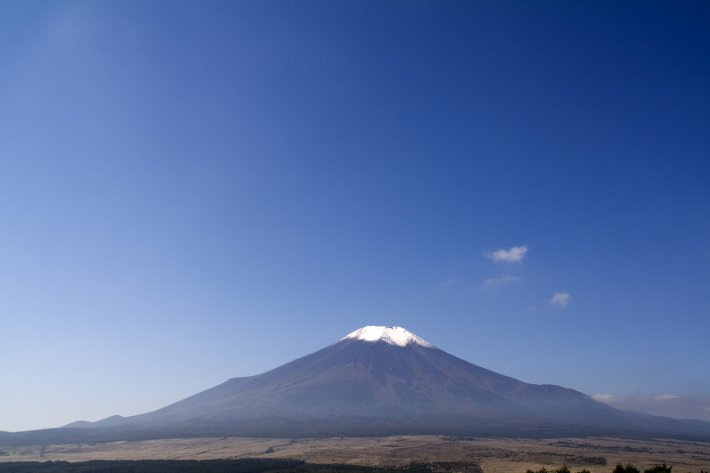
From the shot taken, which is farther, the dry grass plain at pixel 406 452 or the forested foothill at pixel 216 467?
the dry grass plain at pixel 406 452

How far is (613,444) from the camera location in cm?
14462

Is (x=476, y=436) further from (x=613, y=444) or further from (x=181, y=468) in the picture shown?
(x=181, y=468)

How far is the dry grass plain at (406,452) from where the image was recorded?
101 m

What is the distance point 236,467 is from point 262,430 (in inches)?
3618

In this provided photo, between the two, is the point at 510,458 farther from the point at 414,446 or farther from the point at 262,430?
the point at 262,430

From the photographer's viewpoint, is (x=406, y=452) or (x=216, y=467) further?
(x=406, y=452)

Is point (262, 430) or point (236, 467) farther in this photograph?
point (262, 430)

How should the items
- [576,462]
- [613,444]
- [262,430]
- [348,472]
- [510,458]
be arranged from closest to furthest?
1. [348,472]
2. [576,462]
3. [510,458]
4. [613,444]
5. [262,430]

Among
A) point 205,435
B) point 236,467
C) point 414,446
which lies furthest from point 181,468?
point 205,435

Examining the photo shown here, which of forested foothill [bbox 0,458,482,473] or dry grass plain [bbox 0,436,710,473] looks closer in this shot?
forested foothill [bbox 0,458,482,473]

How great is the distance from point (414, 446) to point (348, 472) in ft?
158

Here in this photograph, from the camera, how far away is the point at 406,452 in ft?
377

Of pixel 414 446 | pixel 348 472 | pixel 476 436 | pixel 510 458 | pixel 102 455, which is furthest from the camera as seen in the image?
pixel 476 436

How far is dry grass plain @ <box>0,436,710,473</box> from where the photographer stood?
101 metres
